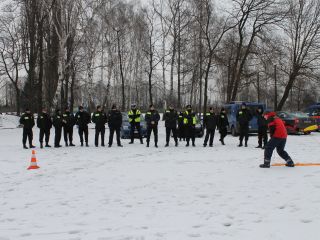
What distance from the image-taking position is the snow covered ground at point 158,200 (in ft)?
Result: 17.6

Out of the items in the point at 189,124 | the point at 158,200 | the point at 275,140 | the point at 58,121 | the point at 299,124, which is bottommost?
the point at 158,200

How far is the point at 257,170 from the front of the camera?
10172mm

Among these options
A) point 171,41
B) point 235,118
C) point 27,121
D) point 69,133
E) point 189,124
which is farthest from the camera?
point 171,41

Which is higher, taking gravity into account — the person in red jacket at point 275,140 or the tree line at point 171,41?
the tree line at point 171,41

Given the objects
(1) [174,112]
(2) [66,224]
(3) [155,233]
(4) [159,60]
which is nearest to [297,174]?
(3) [155,233]

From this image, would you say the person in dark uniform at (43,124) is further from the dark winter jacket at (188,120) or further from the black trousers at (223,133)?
→ the black trousers at (223,133)

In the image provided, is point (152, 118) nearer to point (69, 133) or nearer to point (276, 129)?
point (69, 133)

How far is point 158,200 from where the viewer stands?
7.09 metres

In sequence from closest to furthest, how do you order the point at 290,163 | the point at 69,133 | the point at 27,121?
the point at 290,163
the point at 27,121
the point at 69,133

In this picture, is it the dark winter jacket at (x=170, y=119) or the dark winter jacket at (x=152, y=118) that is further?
the dark winter jacket at (x=170, y=119)

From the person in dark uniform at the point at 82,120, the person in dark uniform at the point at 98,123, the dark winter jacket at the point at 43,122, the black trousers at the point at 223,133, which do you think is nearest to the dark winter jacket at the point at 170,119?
the black trousers at the point at 223,133

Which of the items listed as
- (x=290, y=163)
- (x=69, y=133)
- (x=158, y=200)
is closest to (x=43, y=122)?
(x=69, y=133)

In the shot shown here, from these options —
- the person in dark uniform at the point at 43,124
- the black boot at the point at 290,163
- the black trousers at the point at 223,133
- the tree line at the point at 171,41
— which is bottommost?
the black boot at the point at 290,163

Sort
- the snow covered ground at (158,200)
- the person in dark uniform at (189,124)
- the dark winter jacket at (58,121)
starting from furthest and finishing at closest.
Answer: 1. the person in dark uniform at (189,124)
2. the dark winter jacket at (58,121)
3. the snow covered ground at (158,200)
